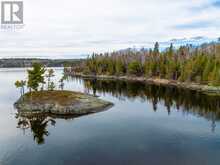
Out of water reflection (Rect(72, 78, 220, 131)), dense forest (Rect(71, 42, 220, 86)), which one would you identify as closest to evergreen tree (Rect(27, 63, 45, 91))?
water reflection (Rect(72, 78, 220, 131))

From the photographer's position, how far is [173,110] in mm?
74500

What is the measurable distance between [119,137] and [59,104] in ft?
104

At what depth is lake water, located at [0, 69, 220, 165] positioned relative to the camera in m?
38.7

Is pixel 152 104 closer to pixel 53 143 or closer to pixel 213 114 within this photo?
pixel 213 114

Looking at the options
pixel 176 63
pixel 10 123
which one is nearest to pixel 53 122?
pixel 10 123

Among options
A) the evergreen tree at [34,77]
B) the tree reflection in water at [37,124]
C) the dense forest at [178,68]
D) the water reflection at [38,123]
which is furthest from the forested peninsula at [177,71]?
the tree reflection in water at [37,124]

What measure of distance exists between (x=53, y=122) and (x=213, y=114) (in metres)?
42.4

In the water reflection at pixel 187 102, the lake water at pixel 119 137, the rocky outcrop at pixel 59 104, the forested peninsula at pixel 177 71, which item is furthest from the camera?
the forested peninsula at pixel 177 71

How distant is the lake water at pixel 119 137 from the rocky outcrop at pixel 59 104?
397 centimetres

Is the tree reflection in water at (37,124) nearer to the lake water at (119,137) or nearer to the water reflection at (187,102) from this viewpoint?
the lake water at (119,137)

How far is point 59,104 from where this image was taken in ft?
247

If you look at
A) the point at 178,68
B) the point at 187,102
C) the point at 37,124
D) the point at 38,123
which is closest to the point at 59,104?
the point at 38,123

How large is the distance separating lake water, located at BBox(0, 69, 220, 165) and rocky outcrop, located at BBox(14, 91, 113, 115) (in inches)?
156

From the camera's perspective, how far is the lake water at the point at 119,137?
38656mm
